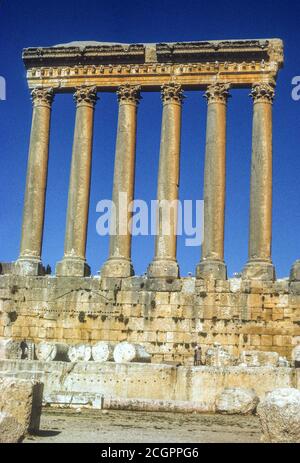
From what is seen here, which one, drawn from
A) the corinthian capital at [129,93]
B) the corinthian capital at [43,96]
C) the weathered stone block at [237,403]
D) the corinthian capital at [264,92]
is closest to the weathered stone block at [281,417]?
the weathered stone block at [237,403]

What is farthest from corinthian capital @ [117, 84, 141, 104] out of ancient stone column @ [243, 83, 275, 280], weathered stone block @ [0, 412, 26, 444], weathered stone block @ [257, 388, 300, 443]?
weathered stone block @ [0, 412, 26, 444]

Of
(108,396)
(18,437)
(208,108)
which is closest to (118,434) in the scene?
(18,437)

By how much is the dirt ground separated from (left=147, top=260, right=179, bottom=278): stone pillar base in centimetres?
1031

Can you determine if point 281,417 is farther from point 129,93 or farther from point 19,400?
point 129,93

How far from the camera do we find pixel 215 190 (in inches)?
1134

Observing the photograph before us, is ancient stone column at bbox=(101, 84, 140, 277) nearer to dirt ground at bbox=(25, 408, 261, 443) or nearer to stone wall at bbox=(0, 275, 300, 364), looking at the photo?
stone wall at bbox=(0, 275, 300, 364)

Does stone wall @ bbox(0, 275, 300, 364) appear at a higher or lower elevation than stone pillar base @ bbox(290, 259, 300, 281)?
lower

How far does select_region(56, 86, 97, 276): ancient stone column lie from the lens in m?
29.5

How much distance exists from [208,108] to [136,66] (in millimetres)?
3597

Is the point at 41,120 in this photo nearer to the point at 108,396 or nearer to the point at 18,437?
the point at 108,396

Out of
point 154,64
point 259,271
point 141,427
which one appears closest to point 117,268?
point 259,271

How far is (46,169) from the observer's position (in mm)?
31000

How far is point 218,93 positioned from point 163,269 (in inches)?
300

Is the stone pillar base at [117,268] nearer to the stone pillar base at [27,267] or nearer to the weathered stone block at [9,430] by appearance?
the stone pillar base at [27,267]
